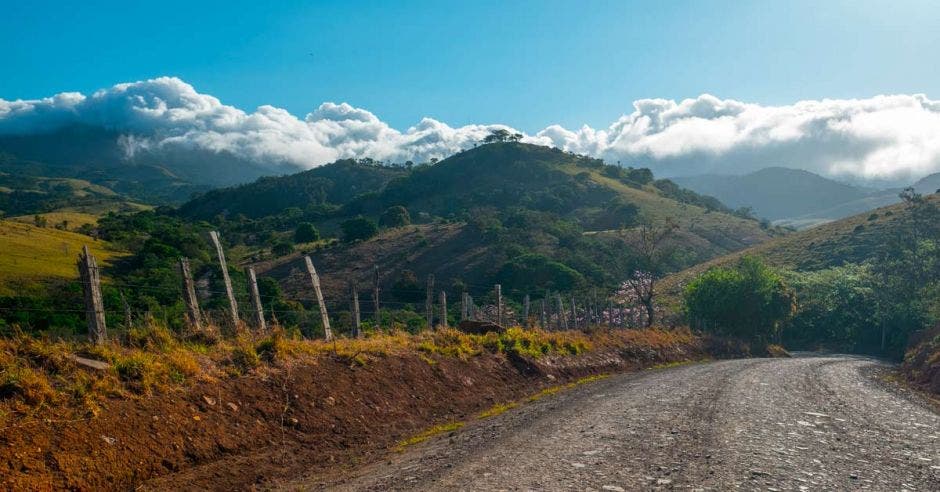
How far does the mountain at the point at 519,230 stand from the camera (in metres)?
90.6

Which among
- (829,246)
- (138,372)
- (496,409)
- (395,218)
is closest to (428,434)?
(496,409)

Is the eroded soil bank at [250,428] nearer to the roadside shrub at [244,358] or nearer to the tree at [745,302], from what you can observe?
the roadside shrub at [244,358]

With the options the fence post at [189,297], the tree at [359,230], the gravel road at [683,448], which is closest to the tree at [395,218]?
the tree at [359,230]

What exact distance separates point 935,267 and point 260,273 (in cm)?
9130

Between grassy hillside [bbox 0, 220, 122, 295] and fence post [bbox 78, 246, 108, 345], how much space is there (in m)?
53.5

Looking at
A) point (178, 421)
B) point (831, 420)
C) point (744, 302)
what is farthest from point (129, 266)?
point (831, 420)

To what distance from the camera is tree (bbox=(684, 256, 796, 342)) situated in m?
50.7

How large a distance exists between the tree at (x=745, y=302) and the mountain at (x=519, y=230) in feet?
37.1

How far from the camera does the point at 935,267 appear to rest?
67000mm

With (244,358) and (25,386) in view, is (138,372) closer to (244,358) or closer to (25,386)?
(25,386)

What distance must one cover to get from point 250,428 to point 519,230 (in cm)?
10128

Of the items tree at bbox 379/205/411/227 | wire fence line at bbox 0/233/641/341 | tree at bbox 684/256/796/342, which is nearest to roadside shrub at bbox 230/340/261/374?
wire fence line at bbox 0/233/641/341

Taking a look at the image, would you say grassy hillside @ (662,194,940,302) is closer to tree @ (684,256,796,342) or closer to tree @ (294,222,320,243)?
tree @ (684,256,796,342)

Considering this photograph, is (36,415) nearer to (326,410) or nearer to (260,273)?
(326,410)
